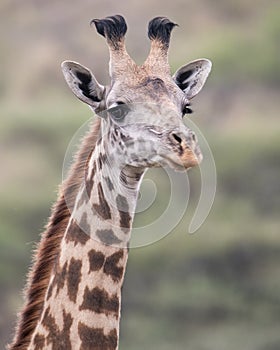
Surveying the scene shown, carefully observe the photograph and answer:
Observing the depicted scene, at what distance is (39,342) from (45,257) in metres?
0.55

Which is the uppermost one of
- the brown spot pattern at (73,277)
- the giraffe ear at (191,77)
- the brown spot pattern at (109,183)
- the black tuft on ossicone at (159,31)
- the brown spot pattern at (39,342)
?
the black tuft on ossicone at (159,31)

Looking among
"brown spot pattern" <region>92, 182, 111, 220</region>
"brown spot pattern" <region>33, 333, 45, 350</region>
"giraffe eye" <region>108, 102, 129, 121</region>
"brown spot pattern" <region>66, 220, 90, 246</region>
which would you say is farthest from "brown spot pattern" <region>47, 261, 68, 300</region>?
"giraffe eye" <region>108, 102, 129, 121</region>

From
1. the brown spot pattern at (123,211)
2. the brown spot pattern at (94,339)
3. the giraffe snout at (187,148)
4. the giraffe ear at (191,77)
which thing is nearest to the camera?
the giraffe snout at (187,148)

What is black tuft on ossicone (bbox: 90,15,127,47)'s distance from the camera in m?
9.28

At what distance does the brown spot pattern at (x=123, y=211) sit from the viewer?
8.88 meters

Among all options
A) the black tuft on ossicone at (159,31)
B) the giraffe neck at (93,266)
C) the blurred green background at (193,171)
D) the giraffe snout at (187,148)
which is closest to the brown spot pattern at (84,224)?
the giraffe neck at (93,266)

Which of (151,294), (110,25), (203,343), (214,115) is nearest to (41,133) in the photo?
(214,115)

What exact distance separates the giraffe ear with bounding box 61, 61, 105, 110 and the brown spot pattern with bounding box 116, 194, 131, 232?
602 millimetres

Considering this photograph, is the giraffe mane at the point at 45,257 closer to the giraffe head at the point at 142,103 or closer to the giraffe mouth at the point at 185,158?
the giraffe head at the point at 142,103

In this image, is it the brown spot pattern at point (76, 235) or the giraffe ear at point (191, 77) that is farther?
the giraffe ear at point (191, 77)

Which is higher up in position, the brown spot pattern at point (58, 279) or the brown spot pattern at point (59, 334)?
the brown spot pattern at point (58, 279)

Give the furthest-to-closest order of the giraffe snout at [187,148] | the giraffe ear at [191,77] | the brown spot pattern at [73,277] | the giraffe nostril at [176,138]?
the giraffe ear at [191,77], the brown spot pattern at [73,277], the giraffe nostril at [176,138], the giraffe snout at [187,148]

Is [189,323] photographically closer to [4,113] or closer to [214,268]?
[214,268]

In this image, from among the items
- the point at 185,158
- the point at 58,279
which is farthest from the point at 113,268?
the point at 185,158
